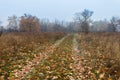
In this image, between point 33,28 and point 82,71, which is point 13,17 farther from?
point 82,71

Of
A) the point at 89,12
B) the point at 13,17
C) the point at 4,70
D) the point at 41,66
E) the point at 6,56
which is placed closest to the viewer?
the point at 4,70

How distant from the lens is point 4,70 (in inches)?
448

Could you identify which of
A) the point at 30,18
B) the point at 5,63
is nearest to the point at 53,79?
the point at 5,63

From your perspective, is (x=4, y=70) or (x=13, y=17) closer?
(x=4, y=70)

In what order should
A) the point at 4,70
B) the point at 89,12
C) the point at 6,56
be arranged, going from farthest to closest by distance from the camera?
the point at 89,12, the point at 6,56, the point at 4,70

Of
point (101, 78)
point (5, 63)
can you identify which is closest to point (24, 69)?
point (5, 63)

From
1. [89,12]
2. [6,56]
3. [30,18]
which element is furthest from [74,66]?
[89,12]

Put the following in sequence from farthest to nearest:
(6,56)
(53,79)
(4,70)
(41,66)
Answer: (6,56) → (41,66) → (4,70) → (53,79)

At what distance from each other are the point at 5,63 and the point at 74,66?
295 cm

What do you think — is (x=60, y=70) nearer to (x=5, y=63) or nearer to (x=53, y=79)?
(x=53, y=79)

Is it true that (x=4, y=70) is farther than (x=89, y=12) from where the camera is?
No

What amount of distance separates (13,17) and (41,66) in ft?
424

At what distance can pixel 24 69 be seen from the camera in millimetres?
11648

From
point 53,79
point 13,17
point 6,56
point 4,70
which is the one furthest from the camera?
point 13,17
